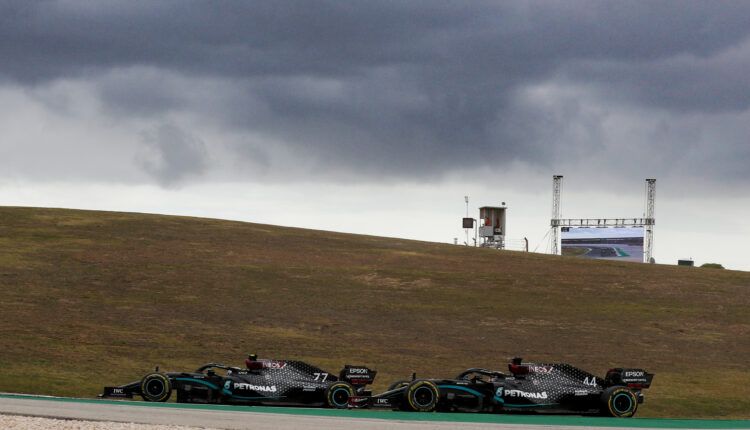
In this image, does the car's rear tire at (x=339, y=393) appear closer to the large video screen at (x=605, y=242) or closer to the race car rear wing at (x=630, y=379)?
the race car rear wing at (x=630, y=379)

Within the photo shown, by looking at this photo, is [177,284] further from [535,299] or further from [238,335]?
[535,299]

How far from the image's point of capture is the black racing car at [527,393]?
2309cm

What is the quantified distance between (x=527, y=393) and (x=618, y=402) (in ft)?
6.41

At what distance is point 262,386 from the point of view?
23922 millimetres

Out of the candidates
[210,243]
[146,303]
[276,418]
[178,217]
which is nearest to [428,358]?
[146,303]

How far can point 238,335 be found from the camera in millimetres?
38375

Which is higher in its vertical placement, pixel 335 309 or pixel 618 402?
pixel 335 309

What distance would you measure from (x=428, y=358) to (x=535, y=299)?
12.1 meters

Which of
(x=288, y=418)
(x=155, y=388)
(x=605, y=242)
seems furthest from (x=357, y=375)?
(x=605, y=242)

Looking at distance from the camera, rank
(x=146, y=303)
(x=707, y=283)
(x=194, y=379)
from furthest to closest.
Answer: (x=707, y=283)
(x=146, y=303)
(x=194, y=379)

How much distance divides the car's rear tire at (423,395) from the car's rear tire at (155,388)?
5177 mm

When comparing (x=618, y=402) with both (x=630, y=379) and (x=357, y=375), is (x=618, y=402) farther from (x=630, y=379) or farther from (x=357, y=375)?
(x=357, y=375)

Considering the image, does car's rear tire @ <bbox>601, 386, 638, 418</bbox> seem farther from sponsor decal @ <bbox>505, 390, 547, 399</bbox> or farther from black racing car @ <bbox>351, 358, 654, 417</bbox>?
sponsor decal @ <bbox>505, 390, 547, 399</bbox>

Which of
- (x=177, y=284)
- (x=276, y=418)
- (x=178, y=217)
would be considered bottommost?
(x=276, y=418)
